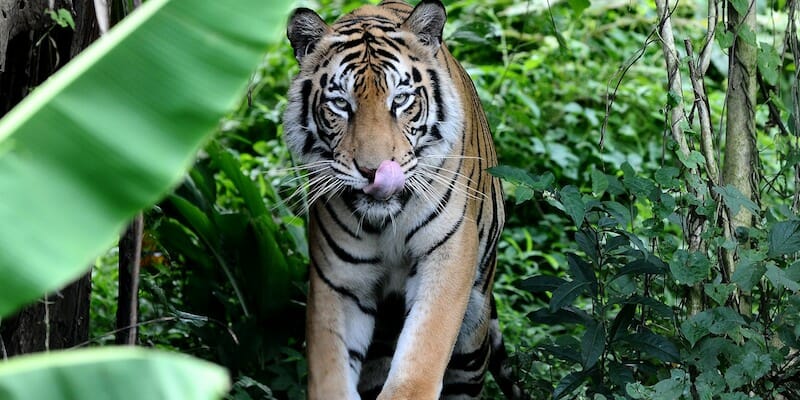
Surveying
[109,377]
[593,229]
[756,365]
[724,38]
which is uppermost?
[724,38]

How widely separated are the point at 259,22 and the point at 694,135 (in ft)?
7.94

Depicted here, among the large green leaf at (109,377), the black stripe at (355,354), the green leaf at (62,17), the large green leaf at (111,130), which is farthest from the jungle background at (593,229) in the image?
the large green leaf at (109,377)

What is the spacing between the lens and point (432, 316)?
12.5 ft

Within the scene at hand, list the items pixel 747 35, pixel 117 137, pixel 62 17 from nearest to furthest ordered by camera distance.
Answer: pixel 117 137
pixel 62 17
pixel 747 35

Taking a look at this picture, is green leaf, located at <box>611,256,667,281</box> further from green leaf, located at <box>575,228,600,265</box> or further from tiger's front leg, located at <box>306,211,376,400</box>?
tiger's front leg, located at <box>306,211,376,400</box>

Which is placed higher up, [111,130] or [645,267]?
[645,267]

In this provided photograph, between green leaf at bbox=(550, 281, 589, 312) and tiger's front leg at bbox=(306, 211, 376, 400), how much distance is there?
699mm

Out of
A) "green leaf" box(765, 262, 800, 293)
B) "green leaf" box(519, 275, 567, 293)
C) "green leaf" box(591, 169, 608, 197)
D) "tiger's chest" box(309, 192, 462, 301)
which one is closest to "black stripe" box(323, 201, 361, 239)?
"tiger's chest" box(309, 192, 462, 301)

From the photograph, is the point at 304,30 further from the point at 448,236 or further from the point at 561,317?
the point at 561,317

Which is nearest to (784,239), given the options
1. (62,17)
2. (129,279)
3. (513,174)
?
(513,174)

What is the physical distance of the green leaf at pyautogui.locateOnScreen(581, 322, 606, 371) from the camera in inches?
144

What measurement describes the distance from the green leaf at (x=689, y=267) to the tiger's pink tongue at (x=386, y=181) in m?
0.93

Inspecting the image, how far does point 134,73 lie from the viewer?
167 cm

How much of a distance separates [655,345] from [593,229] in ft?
1.44
